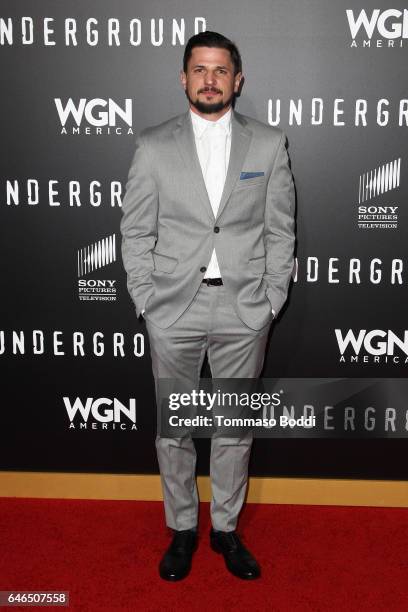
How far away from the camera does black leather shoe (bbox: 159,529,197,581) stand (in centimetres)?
250

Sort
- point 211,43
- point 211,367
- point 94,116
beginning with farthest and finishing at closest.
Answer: point 94,116, point 211,367, point 211,43

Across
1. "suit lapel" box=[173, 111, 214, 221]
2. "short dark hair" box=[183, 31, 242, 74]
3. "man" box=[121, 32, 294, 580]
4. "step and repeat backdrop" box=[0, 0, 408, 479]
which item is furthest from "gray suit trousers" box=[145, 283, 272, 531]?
"short dark hair" box=[183, 31, 242, 74]

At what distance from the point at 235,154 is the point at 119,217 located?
64 cm

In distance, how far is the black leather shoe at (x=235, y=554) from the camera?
8.21 feet

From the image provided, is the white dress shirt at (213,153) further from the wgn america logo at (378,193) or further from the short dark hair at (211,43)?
the wgn america logo at (378,193)

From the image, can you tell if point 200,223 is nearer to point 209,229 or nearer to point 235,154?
point 209,229

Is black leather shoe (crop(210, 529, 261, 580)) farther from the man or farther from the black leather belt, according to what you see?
the black leather belt

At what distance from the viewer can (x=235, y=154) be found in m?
2.42

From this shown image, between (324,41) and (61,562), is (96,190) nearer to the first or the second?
(324,41)

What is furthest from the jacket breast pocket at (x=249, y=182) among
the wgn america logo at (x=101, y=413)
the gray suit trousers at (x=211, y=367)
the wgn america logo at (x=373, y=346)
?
the wgn america logo at (x=101, y=413)

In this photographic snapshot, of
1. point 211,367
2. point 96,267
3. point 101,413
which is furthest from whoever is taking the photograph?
point 101,413

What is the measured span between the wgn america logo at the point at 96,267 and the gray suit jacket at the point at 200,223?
0.40 m

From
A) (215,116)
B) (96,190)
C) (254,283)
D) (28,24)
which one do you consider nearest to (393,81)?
(215,116)

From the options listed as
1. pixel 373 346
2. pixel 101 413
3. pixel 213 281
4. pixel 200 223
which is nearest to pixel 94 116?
pixel 200 223
